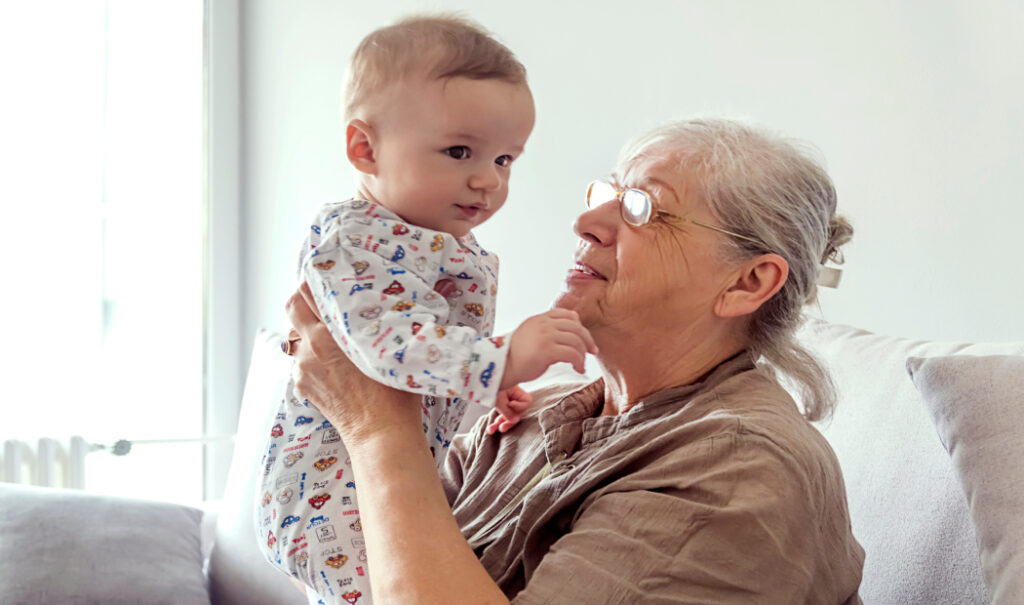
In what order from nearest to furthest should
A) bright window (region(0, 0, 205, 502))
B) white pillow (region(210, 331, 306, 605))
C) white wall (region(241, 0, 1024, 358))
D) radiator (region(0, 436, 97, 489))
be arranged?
white wall (region(241, 0, 1024, 358)) → white pillow (region(210, 331, 306, 605)) → radiator (region(0, 436, 97, 489)) → bright window (region(0, 0, 205, 502))

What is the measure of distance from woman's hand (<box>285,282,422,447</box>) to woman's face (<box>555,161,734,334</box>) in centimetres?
32

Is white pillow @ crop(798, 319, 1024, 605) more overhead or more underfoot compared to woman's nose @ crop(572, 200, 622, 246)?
more underfoot

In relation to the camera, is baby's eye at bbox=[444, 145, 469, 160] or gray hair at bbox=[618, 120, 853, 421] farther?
A: gray hair at bbox=[618, 120, 853, 421]

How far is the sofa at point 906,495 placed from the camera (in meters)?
1.11

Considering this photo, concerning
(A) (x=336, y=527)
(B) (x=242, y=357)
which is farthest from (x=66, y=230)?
(A) (x=336, y=527)

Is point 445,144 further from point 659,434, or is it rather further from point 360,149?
point 659,434

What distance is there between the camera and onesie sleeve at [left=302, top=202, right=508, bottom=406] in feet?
3.48

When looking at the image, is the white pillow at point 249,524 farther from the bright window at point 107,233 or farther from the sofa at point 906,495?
the bright window at point 107,233

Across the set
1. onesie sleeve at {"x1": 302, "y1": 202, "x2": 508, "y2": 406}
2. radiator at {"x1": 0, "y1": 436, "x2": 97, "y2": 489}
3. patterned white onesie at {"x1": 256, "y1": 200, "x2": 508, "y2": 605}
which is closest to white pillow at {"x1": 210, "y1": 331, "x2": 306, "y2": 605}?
radiator at {"x1": 0, "y1": 436, "x2": 97, "y2": 489}

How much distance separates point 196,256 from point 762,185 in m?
2.94

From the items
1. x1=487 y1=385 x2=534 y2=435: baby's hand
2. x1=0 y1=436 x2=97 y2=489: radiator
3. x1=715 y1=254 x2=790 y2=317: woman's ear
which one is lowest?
x1=0 y1=436 x2=97 y2=489: radiator

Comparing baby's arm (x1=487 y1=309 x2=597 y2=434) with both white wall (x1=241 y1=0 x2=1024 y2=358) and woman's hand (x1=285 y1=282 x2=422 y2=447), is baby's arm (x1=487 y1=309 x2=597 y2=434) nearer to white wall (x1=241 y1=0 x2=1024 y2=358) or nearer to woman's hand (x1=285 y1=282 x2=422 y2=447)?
woman's hand (x1=285 y1=282 x2=422 y2=447)

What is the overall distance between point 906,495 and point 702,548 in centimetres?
40

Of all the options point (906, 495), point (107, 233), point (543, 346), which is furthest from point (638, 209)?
point (107, 233)
